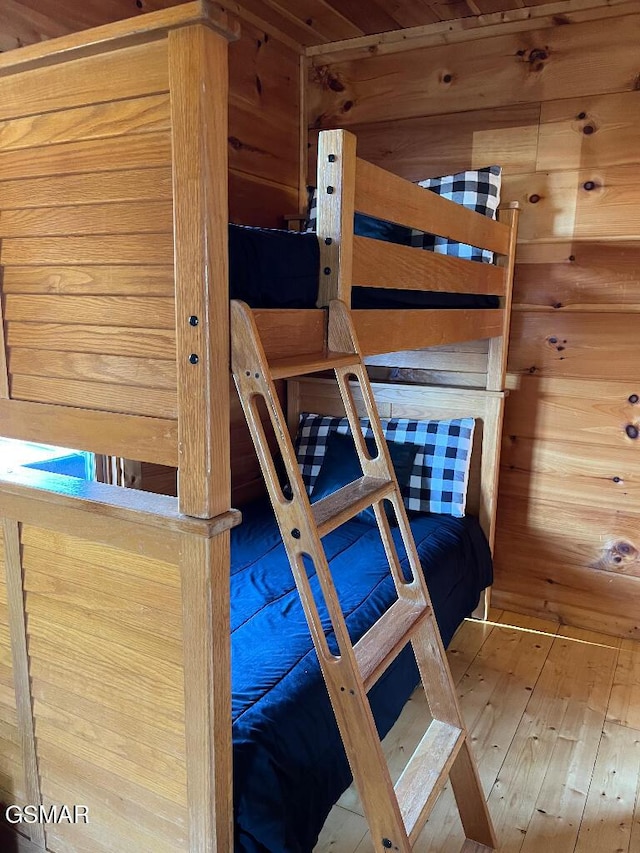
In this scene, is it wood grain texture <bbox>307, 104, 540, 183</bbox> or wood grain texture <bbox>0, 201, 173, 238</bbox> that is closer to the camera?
wood grain texture <bbox>0, 201, 173, 238</bbox>

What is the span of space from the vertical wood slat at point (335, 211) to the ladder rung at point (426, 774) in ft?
3.37

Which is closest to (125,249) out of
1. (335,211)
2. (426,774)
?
(335,211)

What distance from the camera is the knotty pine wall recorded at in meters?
2.61

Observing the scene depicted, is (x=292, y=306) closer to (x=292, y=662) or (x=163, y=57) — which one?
(x=163, y=57)

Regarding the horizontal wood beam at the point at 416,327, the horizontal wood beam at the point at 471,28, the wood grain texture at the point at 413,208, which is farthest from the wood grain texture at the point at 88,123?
the horizontal wood beam at the point at 471,28

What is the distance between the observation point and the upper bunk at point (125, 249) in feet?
3.22

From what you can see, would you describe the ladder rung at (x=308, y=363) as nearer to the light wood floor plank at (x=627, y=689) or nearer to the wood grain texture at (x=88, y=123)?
the wood grain texture at (x=88, y=123)

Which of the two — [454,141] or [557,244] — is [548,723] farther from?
[454,141]

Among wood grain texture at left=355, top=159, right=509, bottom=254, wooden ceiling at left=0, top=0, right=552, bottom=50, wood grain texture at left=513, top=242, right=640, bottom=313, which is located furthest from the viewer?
wood grain texture at left=513, top=242, right=640, bottom=313

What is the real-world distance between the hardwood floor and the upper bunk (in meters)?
1.26

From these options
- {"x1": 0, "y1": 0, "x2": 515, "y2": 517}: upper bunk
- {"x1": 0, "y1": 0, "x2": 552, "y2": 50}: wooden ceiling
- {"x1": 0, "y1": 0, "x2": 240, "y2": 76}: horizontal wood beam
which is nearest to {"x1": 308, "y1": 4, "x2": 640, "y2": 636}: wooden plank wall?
{"x1": 0, "y1": 0, "x2": 552, "y2": 50}: wooden ceiling

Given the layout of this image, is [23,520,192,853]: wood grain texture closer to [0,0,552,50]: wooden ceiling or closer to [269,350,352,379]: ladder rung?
[269,350,352,379]: ladder rung

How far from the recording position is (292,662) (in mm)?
1617

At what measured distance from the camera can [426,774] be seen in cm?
143
